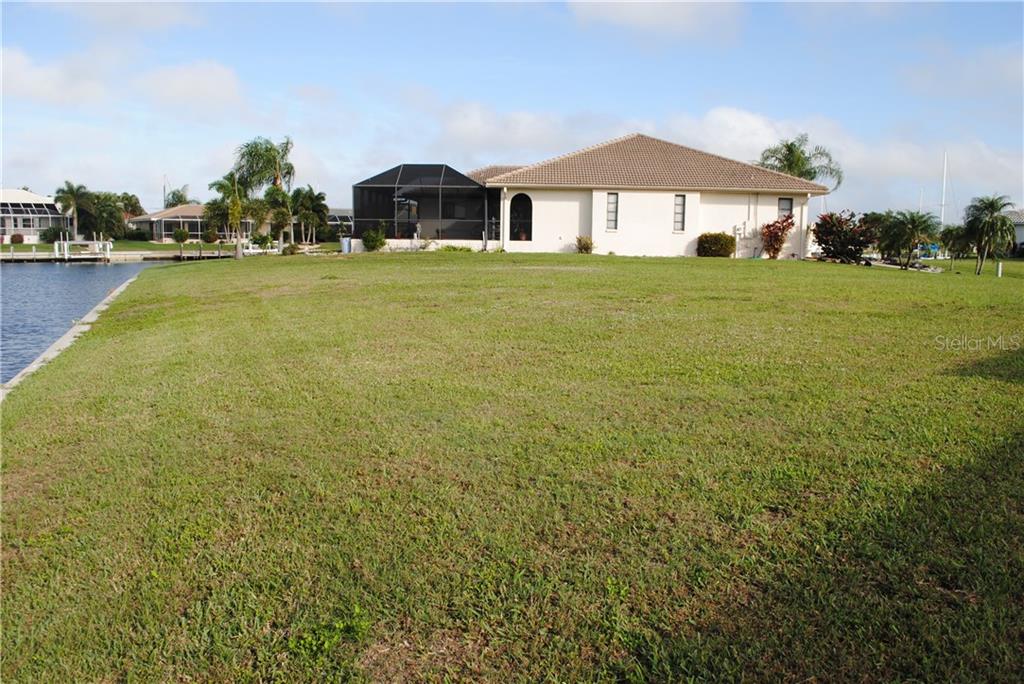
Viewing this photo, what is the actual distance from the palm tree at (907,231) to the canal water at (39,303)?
90.8 feet

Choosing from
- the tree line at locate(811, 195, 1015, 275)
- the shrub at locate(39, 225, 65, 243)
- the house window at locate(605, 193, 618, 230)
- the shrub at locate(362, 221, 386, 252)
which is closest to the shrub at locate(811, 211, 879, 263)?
the tree line at locate(811, 195, 1015, 275)

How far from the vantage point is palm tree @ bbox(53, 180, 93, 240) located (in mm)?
74312

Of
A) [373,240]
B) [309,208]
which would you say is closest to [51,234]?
[309,208]

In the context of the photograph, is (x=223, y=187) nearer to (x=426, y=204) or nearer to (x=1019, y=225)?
(x=426, y=204)

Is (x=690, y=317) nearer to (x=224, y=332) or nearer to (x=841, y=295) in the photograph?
(x=841, y=295)

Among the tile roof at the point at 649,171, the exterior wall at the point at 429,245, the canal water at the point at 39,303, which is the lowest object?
the canal water at the point at 39,303

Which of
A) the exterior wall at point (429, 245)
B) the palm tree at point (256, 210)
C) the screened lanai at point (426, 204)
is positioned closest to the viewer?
the exterior wall at point (429, 245)

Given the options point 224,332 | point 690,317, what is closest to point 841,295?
point 690,317

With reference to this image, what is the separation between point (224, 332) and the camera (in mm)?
11578

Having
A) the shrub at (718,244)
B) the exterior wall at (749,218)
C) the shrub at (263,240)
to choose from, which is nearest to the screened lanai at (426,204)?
the shrub at (718,244)

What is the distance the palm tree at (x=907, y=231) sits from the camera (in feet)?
98.1

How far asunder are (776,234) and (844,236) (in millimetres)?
2761

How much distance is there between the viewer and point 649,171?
3659 cm

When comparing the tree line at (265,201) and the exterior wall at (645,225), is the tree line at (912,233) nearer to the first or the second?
the exterior wall at (645,225)
